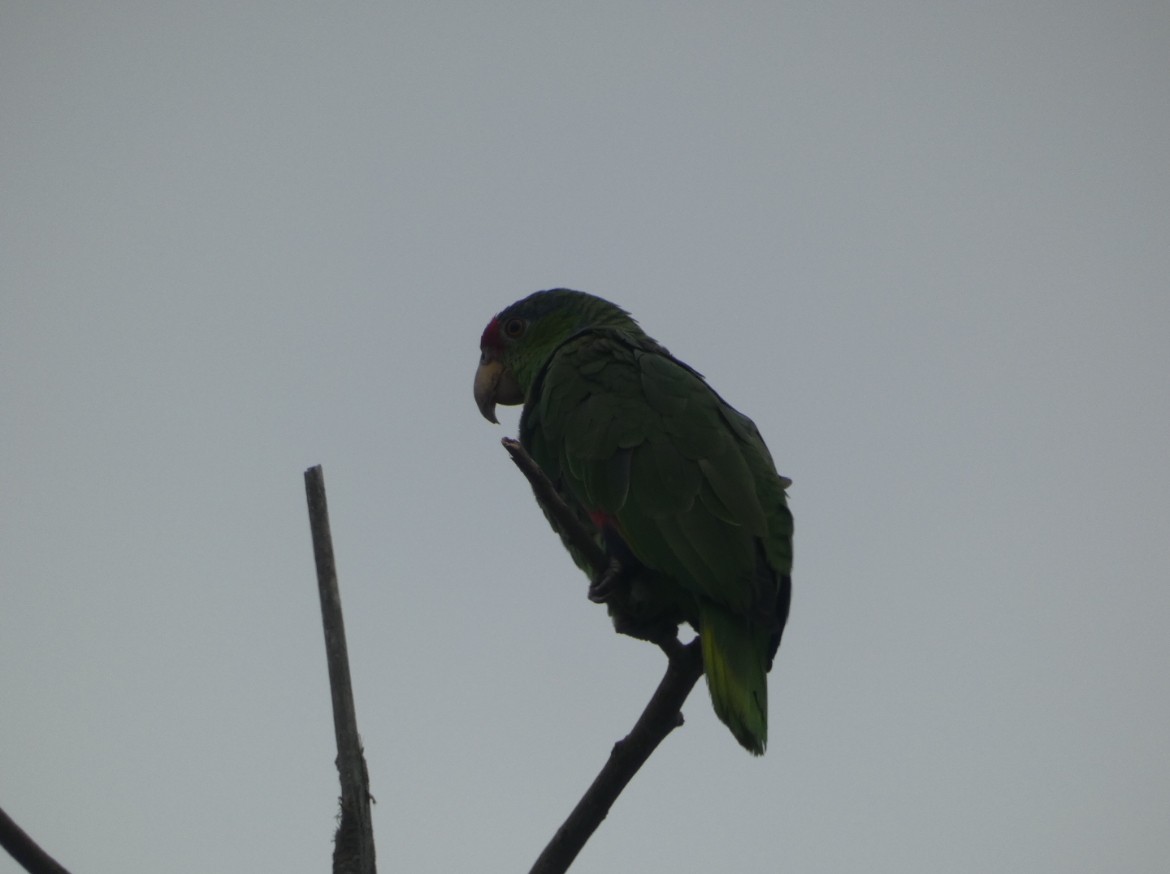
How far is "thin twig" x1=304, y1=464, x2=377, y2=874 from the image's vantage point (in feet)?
7.68

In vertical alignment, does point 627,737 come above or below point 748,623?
below

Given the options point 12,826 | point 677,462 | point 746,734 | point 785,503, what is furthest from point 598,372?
point 12,826

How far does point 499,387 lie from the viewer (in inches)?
210

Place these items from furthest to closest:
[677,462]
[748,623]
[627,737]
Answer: [677,462] → [748,623] → [627,737]

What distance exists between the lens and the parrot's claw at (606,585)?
3.18 meters

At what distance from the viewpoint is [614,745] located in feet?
8.65

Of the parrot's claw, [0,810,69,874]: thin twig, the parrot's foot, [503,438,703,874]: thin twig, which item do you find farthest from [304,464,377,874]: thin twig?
the parrot's foot

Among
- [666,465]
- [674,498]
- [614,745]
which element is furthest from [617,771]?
[666,465]

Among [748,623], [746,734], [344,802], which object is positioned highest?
[748,623]

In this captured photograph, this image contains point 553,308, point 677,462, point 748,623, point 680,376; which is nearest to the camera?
point 748,623

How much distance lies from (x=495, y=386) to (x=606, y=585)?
7.60 ft

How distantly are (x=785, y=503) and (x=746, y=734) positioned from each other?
104 centimetres

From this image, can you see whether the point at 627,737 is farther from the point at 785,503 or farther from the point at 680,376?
the point at 680,376

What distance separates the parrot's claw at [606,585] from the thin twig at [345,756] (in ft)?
3.24
